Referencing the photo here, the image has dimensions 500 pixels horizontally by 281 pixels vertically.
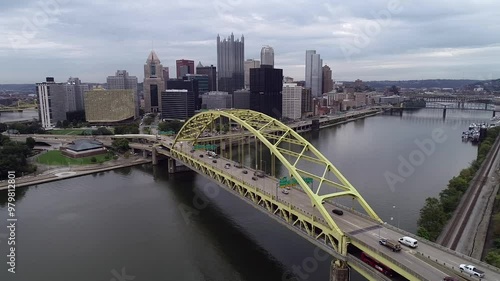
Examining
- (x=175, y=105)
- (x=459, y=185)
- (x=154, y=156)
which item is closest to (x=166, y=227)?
(x=154, y=156)

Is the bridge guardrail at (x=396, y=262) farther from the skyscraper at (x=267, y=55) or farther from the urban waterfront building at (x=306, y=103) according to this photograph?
the skyscraper at (x=267, y=55)

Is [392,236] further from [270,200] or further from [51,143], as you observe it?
[51,143]

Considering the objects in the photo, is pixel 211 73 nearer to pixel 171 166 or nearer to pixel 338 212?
pixel 171 166

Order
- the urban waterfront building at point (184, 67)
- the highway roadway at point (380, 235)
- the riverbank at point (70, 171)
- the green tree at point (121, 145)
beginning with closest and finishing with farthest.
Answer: the highway roadway at point (380, 235), the riverbank at point (70, 171), the green tree at point (121, 145), the urban waterfront building at point (184, 67)

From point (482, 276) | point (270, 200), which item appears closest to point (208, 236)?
point (270, 200)

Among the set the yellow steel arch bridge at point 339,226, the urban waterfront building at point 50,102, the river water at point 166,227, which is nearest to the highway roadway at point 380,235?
the yellow steel arch bridge at point 339,226

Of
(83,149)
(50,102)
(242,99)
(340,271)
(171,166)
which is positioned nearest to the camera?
(340,271)
